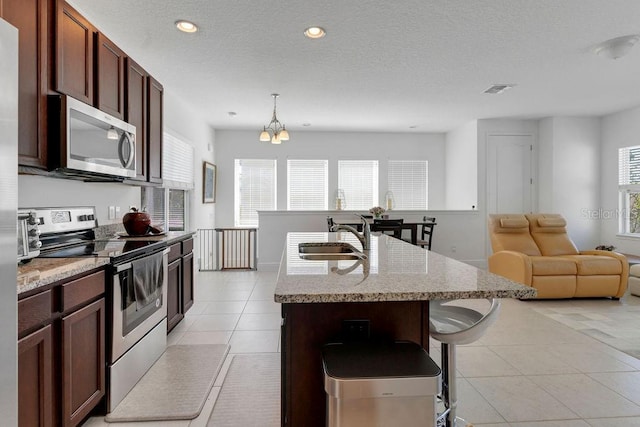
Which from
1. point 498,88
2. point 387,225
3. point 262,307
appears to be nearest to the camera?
point 262,307

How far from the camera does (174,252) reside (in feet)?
9.88

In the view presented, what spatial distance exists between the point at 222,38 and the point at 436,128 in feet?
16.4

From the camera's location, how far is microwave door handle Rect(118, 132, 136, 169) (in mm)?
2559

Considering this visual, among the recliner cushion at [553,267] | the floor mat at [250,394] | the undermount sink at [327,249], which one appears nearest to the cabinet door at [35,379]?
the floor mat at [250,394]

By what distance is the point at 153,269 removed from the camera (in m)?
2.46

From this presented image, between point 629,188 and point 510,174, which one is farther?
point 510,174

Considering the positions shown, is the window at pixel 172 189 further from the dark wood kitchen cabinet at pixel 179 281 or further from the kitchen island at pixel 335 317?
the kitchen island at pixel 335 317

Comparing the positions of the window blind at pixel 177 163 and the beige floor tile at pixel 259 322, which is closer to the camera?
the beige floor tile at pixel 259 322

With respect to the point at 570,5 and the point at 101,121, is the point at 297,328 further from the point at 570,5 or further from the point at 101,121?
the point at 570,5

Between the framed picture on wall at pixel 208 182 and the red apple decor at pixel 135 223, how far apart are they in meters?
3.03

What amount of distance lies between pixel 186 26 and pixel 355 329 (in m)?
2.79

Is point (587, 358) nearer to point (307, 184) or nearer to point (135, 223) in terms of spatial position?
point (135, 223)

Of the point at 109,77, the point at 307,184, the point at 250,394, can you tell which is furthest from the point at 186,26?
the point at 307,184

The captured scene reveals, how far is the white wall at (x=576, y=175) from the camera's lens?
5.82 meters
